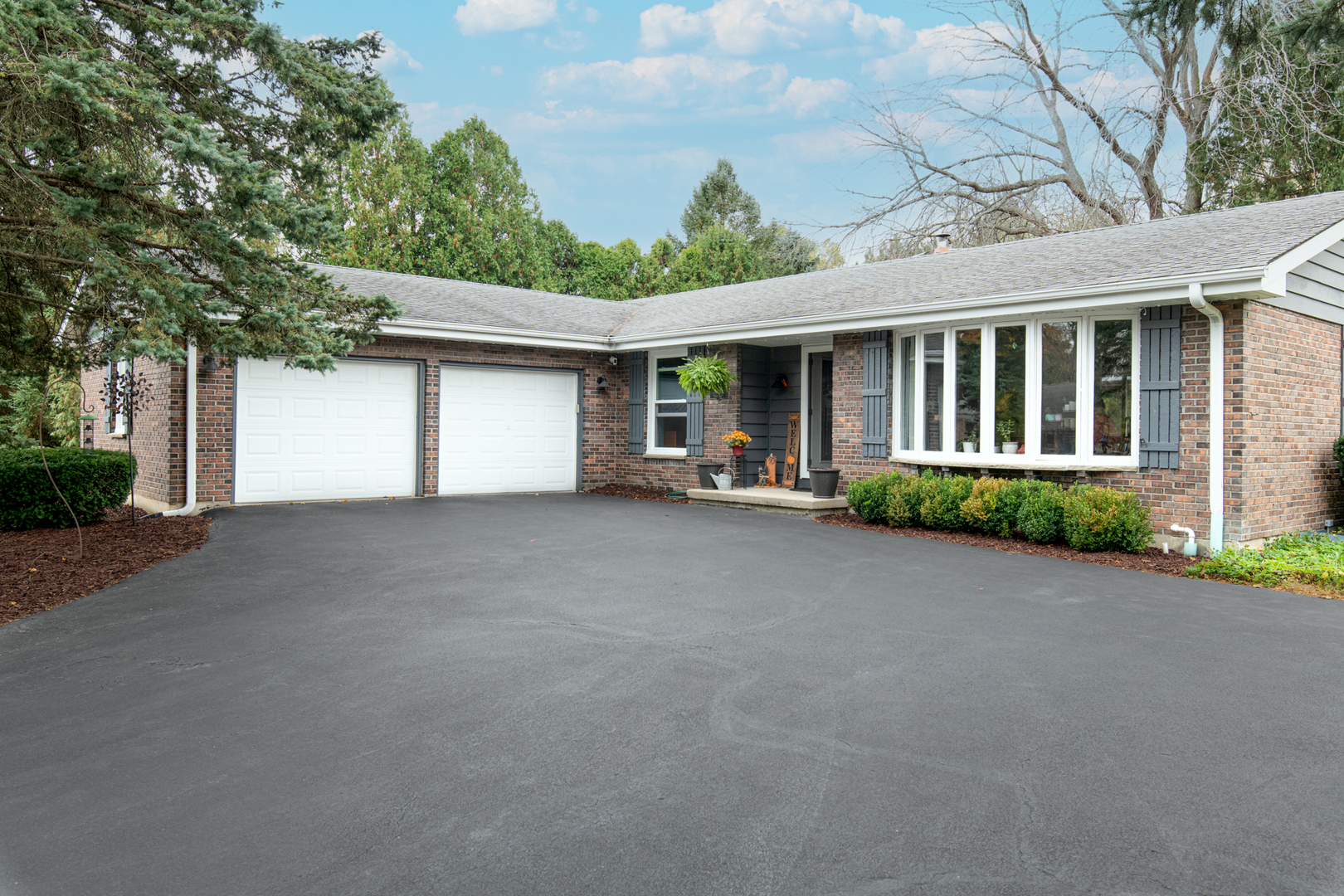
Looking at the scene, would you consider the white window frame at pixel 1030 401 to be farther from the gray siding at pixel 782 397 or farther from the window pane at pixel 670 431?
the window pane at pixel 670 431

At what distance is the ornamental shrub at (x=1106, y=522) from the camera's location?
26.9ft

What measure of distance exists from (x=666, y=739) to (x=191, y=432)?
1004cm

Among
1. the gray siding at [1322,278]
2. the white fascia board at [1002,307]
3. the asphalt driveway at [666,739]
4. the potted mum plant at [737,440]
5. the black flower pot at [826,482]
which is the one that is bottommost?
the asphalt driveway at [666,739]

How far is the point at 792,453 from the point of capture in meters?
13.8

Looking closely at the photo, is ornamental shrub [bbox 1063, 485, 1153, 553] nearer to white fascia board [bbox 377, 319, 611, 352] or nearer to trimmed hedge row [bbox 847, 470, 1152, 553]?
trimmed hedge row [bbox 847, 470, 1152, 553]

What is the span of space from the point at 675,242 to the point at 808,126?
10.7 meters

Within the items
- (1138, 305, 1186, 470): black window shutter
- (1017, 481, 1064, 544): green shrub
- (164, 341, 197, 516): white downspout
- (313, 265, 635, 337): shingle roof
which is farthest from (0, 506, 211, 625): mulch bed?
(1138, 305, 1186, 470): black window shutter

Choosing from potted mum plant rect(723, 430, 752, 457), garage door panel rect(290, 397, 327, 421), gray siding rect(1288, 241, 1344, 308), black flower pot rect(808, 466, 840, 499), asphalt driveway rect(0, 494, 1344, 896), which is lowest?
asphalt driveway rect(0, 494, 1344, 896)

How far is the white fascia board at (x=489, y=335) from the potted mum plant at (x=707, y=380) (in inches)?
74.2

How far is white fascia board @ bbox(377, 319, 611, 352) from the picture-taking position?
39.9 ft

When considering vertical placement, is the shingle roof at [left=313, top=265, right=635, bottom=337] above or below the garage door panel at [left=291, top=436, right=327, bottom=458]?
above

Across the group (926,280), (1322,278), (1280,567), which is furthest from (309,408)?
(1322,278)

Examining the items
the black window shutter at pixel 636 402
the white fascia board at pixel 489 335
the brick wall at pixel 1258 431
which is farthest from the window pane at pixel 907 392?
the white fascia board at pixel 489 335

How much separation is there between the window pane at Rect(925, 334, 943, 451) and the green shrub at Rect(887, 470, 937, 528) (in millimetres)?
683
